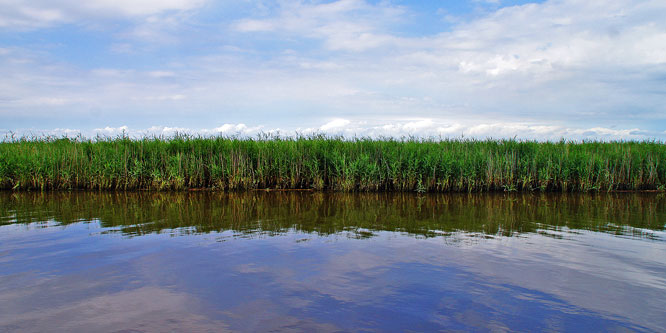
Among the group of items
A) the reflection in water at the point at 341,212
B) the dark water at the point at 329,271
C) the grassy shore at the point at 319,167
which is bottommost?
the dark water at the point at 329,271

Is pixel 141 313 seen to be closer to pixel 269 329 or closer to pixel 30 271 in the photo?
pixel 269 329

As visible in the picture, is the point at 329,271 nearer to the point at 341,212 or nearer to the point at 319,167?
the point at 341,212

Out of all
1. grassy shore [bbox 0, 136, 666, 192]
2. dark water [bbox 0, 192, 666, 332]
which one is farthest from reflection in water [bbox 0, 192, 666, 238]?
grassy shore [bbox 0, 136, 666, 192]

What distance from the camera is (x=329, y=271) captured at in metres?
Answer: 3.72

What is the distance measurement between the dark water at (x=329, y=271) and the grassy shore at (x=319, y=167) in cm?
356

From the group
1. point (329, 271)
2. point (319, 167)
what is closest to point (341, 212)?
point (329, 271)

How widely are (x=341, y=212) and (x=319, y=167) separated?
3887 mm

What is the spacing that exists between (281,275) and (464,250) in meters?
2.31

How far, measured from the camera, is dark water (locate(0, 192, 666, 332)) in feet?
9.14

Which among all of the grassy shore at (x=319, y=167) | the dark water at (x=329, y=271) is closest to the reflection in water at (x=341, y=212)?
the dark water at (x=329, y=271)

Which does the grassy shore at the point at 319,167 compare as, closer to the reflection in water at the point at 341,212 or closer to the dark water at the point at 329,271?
the reflection in water at the point at 341,212

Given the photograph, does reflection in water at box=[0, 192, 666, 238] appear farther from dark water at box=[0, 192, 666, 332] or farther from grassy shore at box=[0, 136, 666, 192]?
grassy shore at box=[0, 136, 666, 192]

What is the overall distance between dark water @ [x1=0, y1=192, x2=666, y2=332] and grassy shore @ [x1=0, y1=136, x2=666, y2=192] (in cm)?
356

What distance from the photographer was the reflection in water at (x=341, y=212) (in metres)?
5.91
